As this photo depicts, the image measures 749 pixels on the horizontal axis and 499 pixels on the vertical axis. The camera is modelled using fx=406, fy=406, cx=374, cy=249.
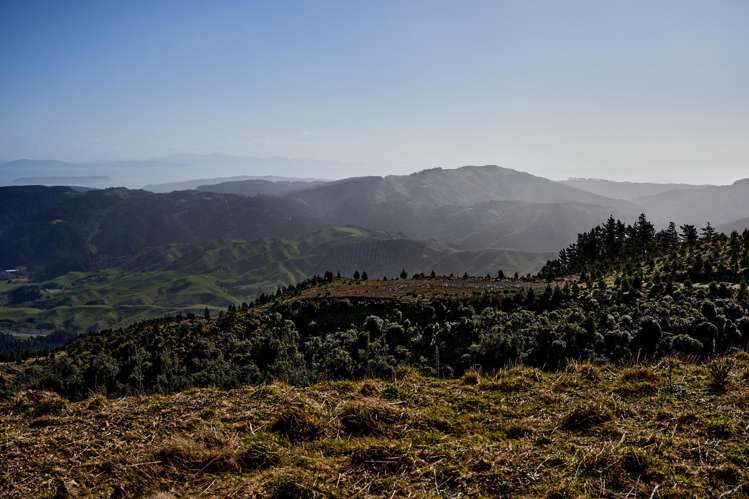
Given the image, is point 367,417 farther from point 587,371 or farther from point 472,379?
point 587,371

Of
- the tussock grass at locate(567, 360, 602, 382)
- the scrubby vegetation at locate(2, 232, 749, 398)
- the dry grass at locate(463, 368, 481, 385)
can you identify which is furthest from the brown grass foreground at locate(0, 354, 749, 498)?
the scrubby vegetation at locate(2, 232, 749, 398)

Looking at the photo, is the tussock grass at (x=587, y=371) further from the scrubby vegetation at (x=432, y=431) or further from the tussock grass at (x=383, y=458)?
the tussock grass at (x=383, y=458)

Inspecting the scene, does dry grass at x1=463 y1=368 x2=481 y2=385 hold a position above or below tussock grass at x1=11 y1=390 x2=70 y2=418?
above

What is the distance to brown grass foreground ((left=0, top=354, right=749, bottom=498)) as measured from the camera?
5.58 metres

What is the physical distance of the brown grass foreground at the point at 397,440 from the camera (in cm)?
558

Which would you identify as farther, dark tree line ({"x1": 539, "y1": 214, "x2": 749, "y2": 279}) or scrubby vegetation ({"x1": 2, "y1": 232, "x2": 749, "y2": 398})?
dark tree line ({"x1": 539, "y1": 214, "x2": 749, "y2": 279})

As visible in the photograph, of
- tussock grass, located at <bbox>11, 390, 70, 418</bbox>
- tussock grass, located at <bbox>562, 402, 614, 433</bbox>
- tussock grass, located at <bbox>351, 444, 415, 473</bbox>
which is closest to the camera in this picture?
tussock grass, located at <bbox>351, 444, 415, 473</bbox>

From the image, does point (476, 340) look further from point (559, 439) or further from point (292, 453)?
point (292, 453)

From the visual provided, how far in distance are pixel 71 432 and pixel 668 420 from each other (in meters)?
10.8

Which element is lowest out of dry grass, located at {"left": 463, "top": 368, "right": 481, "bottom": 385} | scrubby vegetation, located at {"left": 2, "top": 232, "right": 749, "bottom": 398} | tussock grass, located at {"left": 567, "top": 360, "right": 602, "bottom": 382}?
scrubby vegetation, located at {"left": 2, "top": 232, "right": 749, "bottom": 398}

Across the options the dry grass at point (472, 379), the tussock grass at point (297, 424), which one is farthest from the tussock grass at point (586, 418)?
→ the tussock grass at point (297, 424)

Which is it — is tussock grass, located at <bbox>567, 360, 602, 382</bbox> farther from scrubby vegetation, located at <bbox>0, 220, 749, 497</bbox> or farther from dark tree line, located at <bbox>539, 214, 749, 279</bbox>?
dark tree line, located at <bbox>539, 214, 749, 279</bbox>

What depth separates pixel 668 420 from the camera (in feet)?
23.4

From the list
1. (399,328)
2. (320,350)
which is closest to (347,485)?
(320,350)
